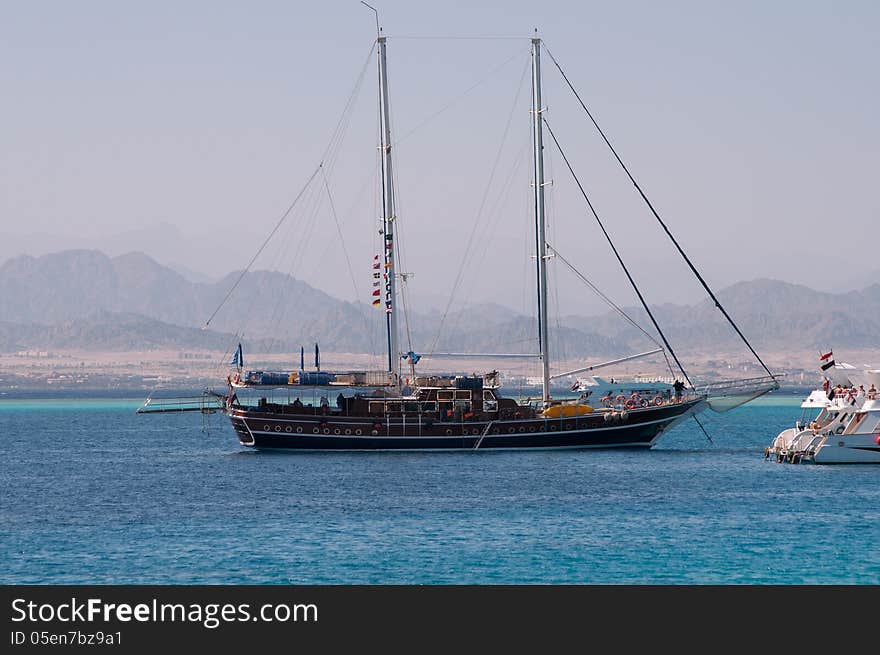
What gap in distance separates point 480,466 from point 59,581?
138 ft

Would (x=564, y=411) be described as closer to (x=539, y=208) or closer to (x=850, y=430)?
(x=539, y=208)

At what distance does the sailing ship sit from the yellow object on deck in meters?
0.07

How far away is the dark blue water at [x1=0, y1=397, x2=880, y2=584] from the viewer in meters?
48.0

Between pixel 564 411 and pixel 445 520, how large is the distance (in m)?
37.9

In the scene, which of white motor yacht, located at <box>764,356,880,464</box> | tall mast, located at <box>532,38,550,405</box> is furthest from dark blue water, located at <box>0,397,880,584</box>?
tall mast, located at <box>532,38,550,405</box>

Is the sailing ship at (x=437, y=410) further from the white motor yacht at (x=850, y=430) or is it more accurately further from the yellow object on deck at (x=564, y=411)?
the white motor yacht at (x=850, y=430)

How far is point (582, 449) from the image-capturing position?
9688cm

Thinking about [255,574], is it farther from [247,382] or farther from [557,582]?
[247,382]

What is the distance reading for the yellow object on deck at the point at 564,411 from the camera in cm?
9662

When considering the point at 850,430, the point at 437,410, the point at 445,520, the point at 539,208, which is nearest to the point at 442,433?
the point at 437,410

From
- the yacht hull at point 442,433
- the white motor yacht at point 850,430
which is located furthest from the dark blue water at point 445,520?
the yacht hull at point 442,433

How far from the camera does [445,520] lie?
60.0 meters

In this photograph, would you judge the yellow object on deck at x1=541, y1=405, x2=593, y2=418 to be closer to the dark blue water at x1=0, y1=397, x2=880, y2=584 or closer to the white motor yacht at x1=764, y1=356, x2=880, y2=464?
the dark blue water at x1=0, y1=397, x2=880, y2=584
